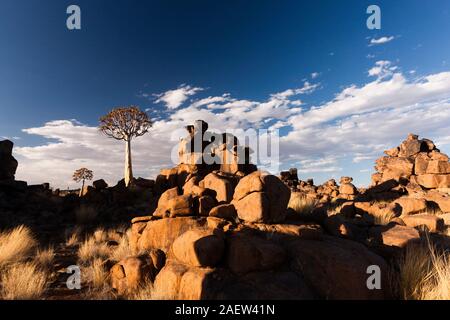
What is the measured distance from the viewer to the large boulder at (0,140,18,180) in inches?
877

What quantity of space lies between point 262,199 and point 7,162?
2417 cm

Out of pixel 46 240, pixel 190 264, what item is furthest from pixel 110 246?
pixel 190 264

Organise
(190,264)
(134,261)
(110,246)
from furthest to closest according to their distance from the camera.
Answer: (110,246)
(134,261)
(190,264)

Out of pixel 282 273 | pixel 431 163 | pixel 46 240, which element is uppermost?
pixel 431 163

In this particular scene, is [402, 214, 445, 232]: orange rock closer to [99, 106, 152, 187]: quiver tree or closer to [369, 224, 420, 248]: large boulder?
[369, 224, 420, 248]: large boulder

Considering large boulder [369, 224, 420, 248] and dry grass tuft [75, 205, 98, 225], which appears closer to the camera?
large boulder [369, 224, 420, 248]

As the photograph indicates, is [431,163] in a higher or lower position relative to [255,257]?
higher

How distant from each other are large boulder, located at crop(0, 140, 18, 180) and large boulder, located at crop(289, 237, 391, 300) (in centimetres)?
2506

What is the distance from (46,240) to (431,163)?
2861cm

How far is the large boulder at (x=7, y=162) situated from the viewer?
73.1 feet

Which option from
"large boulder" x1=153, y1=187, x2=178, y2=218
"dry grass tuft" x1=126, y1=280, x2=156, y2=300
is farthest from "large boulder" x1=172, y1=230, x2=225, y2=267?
"large boulder" x1=153, y1=187, x2=178, y2=218

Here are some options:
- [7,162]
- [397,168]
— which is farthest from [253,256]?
[397,168]
